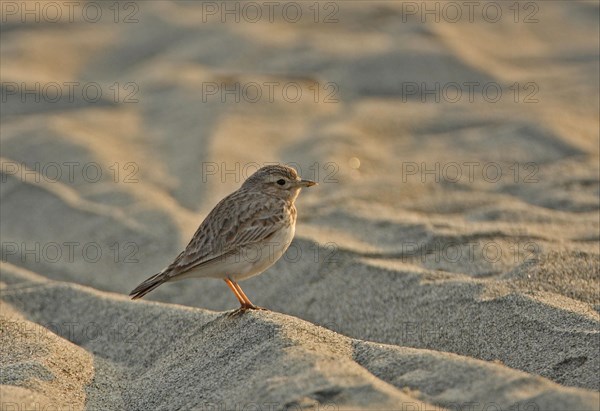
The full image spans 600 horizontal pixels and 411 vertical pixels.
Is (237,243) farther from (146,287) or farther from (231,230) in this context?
(146,287)

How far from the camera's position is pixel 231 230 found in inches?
228

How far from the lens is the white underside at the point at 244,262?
5.71 meters

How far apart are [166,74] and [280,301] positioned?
466 cm

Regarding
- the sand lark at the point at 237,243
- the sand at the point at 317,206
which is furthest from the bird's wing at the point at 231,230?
the sand at the point at 317,206

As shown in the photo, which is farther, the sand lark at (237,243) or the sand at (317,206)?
the sand lark at (237,243)

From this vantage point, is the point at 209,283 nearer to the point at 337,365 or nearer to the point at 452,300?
the point at 452,300

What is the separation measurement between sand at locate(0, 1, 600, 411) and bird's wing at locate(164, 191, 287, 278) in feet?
1.34

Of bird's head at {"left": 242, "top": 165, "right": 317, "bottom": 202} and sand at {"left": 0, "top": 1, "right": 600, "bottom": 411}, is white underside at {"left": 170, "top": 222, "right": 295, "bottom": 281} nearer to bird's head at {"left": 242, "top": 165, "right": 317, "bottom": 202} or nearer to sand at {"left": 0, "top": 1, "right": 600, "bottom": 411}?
sand at {"left": 0, "top": 1, "right": 600, "bottom": 411}

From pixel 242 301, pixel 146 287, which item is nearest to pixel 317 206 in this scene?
pixel 242 301

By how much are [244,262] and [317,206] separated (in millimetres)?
2462

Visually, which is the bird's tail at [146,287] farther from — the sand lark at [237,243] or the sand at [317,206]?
the sand at [317,206]

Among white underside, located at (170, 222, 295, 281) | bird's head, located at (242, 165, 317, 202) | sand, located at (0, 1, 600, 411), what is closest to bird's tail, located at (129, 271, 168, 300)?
white underside, located at (170, 222, 295, 281)

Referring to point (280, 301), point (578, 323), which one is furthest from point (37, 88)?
point (578, 323)

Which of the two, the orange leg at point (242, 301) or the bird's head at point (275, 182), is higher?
the bird's head at point (275, 182)
